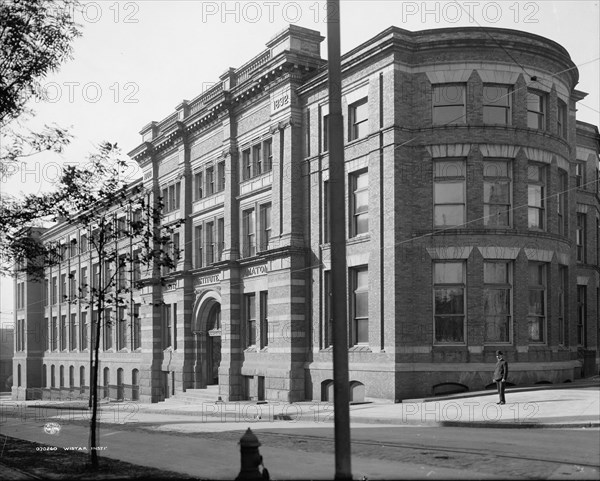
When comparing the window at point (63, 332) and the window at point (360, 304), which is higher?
the window at point (360, 304)

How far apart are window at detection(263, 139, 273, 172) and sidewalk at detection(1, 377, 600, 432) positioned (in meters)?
11.1

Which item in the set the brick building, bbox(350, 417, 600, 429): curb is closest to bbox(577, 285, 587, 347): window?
the brick building

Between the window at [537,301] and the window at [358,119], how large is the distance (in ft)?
27.9

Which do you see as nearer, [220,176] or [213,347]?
[220,176]

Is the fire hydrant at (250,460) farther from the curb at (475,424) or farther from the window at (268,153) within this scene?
the window at (268,153)

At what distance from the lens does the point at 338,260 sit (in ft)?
36.0

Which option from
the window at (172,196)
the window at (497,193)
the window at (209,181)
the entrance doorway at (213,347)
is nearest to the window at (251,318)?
the entrance doorway at (213,347)

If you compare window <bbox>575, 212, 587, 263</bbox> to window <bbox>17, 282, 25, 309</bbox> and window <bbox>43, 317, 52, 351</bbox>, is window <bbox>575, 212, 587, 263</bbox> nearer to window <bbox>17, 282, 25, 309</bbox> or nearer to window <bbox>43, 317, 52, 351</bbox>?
window <bbox>43, 317, 52, 351</bbox>

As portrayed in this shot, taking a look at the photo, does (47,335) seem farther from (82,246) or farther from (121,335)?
(121,335)

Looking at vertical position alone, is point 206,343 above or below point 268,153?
below

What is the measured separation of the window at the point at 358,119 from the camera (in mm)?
31967

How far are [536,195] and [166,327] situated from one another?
26.7 metres

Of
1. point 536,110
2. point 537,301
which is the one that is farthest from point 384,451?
point 536,110

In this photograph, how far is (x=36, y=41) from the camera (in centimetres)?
1822
